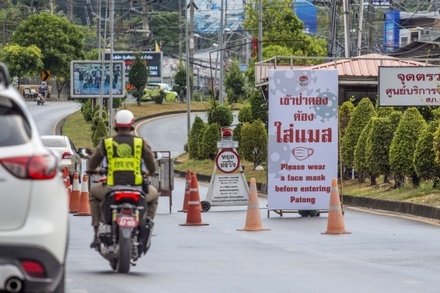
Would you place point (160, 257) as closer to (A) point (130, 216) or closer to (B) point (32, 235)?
(A) point (130, 216)

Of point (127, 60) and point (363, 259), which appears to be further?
point (127, 60)

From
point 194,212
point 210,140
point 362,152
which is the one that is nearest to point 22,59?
point 210,140

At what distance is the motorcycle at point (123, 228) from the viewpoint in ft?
43.7

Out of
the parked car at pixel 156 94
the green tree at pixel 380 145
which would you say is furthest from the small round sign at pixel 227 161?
the parked car at pixel 156 94

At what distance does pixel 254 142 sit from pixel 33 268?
35.4m

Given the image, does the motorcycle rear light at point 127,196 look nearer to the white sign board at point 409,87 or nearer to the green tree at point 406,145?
the green tree at point 406,145

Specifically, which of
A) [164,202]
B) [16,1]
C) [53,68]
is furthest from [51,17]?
[164,202]

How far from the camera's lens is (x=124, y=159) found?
45.0ft

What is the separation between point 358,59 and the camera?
40.3 metres

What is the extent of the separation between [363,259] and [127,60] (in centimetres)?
9364

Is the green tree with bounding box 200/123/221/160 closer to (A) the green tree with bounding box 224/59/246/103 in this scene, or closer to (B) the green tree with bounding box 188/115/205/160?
(B) the green tree with bounding box 188/115/205/160

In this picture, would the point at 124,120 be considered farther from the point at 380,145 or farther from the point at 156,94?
the point at 156,94

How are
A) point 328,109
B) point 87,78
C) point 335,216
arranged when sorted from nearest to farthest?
point 335,216 < point 328,109 < point 87,78

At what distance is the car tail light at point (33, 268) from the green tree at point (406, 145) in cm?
1985
